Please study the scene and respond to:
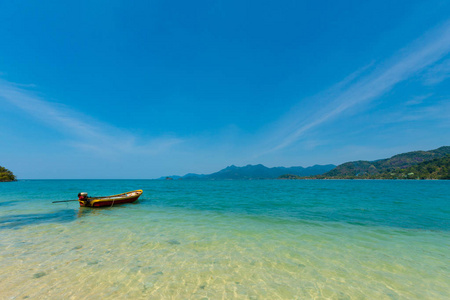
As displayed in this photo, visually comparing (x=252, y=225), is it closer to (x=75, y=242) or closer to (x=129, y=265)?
(x=129, y=265)

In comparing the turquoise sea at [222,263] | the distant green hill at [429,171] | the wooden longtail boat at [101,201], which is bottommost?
the turquoise sea at [222,263]

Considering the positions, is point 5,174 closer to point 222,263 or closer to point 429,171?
point 222,263

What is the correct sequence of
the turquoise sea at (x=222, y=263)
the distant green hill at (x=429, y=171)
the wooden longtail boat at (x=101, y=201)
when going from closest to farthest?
the turquoise sea at (x=222, y=263) < the wooden longtail boat at (x=101, y=201) < the distant green hill at (x=429, y=171)

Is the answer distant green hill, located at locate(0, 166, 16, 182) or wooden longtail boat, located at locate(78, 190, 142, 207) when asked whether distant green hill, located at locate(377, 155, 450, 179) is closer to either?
wooden longtail boat, located at locate(78, 190, 142, 207)

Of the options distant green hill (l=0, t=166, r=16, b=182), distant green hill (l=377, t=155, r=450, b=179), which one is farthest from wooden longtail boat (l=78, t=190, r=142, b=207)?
distant green hill (l=377, t=155, r=450, b=179)

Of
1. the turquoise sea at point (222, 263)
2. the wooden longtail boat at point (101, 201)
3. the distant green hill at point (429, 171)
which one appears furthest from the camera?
the distant green hill at point (429, 171)

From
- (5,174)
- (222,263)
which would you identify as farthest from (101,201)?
(5,174)

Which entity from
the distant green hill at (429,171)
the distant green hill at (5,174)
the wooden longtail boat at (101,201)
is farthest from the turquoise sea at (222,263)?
the distant green hill at (429,171)

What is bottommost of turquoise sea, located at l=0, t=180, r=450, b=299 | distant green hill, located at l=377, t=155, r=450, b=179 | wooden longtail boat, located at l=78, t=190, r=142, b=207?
turquoise sea, located at l=0, t=180, r=450, b=299

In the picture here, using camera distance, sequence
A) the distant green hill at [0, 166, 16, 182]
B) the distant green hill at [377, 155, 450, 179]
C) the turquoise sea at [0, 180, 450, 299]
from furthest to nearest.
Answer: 1. the distant green hill at [377, 155, 450, 179]
2. the distant green hill at [0, 166, 16, 182]
3. the turquoise sea at [0, 180, 450, 299]

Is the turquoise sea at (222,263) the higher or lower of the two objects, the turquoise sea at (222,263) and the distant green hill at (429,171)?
the lower

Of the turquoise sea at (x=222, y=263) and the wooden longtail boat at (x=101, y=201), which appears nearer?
the turquoise sea at (x=222, y=263)

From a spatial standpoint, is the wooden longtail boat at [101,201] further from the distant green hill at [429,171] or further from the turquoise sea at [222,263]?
the distant green hill at [429,171]

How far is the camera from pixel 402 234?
13227 mm
